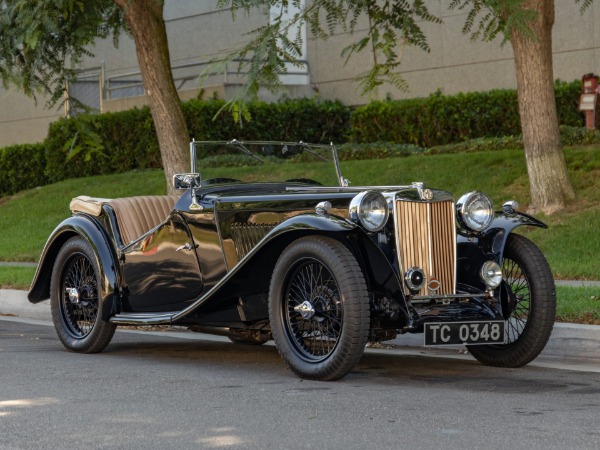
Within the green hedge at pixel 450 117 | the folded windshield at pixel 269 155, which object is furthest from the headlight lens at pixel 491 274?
the green hedge at pixel 450 117

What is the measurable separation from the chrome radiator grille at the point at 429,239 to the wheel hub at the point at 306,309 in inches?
22.9

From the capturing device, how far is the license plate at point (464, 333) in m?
6.42

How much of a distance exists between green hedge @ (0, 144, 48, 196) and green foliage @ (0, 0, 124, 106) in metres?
10.4

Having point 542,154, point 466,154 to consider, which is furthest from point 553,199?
point 466,154

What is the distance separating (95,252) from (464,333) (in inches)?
119

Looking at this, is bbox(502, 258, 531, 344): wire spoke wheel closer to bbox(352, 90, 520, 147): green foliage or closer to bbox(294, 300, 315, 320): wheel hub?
bbox(294, 300, 315, 320): wheel hub

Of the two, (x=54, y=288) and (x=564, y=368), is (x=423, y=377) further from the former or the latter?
(x=54, y=288)

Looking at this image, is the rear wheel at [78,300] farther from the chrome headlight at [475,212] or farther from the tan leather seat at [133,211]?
the chrome headlight at [475,212]

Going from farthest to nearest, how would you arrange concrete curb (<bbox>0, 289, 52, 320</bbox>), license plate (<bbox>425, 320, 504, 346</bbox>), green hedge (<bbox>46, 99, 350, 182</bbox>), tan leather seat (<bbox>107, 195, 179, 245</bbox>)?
green hedge (<bbox>46, 99, 350, 182</bbox>), concrete curb (<bbox>0, 289, 52, 320</bbox>), tan leather seat (<bbox>107, 195, 179, 245</bbox>), license plate (<bbox>425, 320, 504, 346</bbox>)

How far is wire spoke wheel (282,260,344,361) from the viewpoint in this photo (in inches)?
259

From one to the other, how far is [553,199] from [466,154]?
135 inches

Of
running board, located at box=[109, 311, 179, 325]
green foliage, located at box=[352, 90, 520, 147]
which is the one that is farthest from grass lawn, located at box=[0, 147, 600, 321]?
green foliage, located at box=[352, 90, 520, 147]

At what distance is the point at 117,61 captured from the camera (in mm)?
27359

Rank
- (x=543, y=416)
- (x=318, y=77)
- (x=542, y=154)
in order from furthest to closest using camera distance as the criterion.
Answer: (x=318, y=77) < (x=542, y=154) < (x=543, y=416)
